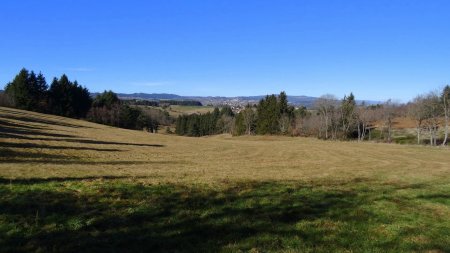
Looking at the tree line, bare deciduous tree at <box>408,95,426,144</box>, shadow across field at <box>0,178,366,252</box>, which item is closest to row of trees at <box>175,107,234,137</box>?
the tree line

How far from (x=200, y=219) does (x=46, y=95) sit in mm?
104535

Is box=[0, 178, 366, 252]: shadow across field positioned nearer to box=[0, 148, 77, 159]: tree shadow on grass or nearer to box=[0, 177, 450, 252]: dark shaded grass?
box=[0, 177, 450, 252]: dark shaded grass

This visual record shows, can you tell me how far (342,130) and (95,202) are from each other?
116 meters

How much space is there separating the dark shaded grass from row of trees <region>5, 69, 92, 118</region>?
94884 millimetres

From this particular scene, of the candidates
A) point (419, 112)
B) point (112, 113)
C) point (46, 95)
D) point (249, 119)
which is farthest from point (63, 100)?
point (419, 112)

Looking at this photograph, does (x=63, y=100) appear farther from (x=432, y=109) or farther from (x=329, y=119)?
(x=432, y=109)

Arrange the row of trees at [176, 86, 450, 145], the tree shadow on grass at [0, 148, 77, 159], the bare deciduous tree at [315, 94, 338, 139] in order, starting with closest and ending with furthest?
the tree shadow on grass at [0, 148, 77, 159]
the row of trees at [176, 86, 450, 145]
the bare deciduous tree at [315, 94, 338, 139]

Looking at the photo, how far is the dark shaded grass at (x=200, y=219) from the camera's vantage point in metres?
7.65

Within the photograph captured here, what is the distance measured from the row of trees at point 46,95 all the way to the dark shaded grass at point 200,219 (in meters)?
94.9

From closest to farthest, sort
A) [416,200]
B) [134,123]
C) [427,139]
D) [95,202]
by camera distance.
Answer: [95,202] < [416,200] < [427,139] < [134,123]

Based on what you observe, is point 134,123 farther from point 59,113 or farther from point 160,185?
point 160,185

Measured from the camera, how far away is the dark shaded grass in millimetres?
7648

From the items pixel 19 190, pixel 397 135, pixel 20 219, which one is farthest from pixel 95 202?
pixel 397 135

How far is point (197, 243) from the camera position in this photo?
7625 mm
